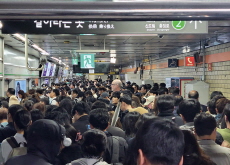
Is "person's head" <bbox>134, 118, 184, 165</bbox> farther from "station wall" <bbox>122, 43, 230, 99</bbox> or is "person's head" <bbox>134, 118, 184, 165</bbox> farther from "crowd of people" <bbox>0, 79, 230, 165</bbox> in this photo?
"station wall" <bbox>122, 43, 230, 99</bbox>

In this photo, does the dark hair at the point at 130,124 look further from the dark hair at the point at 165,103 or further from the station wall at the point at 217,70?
the station wall at the point at 217,70

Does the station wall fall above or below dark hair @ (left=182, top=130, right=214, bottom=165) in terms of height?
above

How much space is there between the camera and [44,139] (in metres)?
2.00

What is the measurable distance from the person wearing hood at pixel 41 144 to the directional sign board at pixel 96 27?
2.45 meters

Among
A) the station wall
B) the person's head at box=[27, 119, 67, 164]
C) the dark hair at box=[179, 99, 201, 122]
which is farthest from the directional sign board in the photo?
the station wall

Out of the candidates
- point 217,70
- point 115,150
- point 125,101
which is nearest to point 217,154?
point 115,150

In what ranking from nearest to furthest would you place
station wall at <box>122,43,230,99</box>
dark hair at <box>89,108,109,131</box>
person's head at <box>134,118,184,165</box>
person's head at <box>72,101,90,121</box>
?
person's head at <box>134,118,184,165</box> < dark hair at <box>89,108,109,131</box> < person's head at <box>72,101,90,121</box> < station wall at <box>122,43,230,99</box>

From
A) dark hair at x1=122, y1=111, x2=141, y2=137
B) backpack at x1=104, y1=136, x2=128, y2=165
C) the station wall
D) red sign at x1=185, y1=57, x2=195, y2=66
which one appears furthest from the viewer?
red sign at x1=185, y1=57, x2=195, y2=66

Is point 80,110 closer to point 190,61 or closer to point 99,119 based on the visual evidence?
point 99,119

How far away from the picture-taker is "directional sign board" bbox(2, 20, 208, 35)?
4.25 meters

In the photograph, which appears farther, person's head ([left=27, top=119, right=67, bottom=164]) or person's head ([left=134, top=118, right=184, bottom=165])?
person's head ([left=27, top=119, right=67, bottom=164])

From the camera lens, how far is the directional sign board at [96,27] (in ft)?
13.9

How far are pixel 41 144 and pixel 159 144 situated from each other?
105 cm

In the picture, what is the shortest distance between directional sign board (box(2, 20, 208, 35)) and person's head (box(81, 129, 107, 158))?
7.70ft
